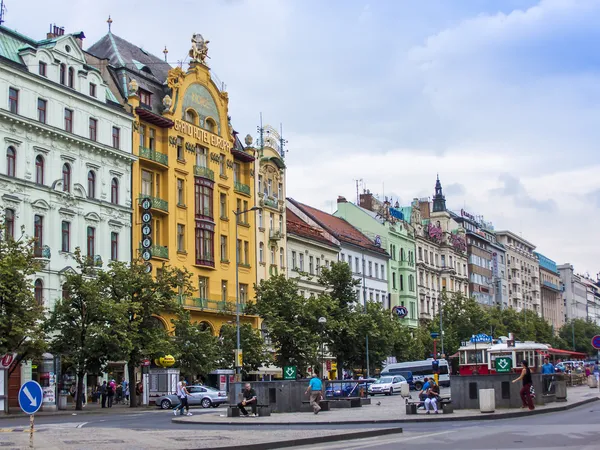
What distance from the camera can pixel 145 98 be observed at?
73.0 metres

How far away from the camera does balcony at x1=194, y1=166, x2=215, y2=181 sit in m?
75.6

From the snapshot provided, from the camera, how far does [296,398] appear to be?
42.6 m

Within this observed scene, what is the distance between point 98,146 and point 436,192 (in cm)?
9083

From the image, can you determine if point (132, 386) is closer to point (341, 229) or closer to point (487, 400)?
point (487, 400)

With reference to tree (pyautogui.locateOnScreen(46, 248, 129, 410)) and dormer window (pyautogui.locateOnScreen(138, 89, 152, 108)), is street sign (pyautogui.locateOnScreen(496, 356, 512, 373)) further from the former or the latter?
dormer window (pyautogui.locateOnScreen(138, 89, 152, 108))

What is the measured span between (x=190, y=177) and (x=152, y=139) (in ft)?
15.0

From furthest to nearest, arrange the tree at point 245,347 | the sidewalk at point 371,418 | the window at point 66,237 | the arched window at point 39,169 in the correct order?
the tree at point 245,347 < the window at point 66,237 < the arched window at point 39,169 < the sidewalk at point 371,418

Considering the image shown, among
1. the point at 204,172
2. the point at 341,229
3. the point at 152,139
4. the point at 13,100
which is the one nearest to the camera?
the point at 13,100

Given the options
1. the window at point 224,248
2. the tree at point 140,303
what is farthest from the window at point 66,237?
the window at point 224,248

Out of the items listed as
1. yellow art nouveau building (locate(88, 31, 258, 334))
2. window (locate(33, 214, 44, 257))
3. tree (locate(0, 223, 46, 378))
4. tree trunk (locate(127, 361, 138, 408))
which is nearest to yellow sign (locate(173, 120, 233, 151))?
yellow art nouveau building (locate(88, 31, 258, 334))

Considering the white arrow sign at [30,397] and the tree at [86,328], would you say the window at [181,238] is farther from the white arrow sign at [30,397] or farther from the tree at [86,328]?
the white arrow sign at [30,397]

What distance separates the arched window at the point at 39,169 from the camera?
59938 millimetres

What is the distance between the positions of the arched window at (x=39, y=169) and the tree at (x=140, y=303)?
24.2ft

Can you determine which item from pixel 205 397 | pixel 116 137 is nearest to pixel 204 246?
pixel 116 137
